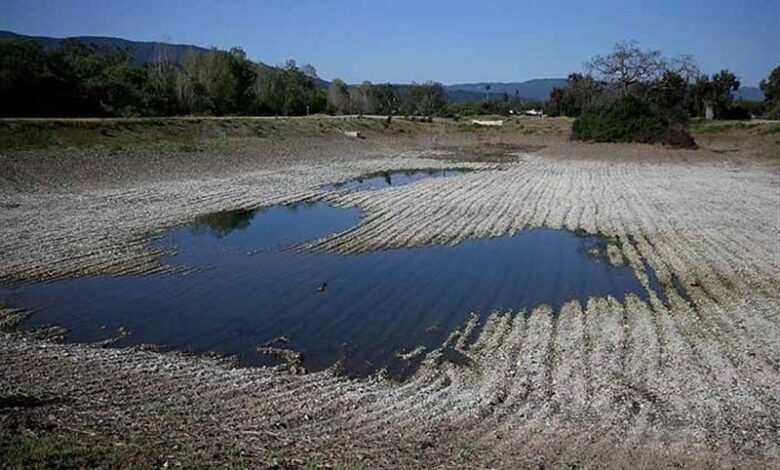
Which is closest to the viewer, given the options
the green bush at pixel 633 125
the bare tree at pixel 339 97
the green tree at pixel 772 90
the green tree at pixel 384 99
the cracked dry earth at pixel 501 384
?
the cracked dry earth at pixel 501 384

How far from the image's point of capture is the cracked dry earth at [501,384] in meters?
7.79

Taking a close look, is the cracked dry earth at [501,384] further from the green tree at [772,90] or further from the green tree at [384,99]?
the green tree at [384,99]

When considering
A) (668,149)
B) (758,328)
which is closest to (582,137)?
(668,149)

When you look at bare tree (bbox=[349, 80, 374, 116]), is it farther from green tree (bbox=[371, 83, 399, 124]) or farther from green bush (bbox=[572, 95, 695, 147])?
green bush (bbox=[572, 95, 695, 147])

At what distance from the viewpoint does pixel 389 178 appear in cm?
3912

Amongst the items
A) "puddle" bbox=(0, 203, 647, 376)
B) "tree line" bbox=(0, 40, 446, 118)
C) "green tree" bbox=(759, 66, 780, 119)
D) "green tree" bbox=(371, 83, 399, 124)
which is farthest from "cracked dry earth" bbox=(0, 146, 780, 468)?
"green tree" bbox=(371, 83, 399, 124)

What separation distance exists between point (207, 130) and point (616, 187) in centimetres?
2842

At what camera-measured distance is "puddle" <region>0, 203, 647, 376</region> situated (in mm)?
12383

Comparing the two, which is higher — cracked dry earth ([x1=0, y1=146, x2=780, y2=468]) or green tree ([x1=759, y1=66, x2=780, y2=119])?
green tree ([x1=759, y1=66, x2=780, y2=119])

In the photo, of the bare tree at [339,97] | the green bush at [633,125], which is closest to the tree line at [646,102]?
the green bush at [633,125]

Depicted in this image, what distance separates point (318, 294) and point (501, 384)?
20.5ft

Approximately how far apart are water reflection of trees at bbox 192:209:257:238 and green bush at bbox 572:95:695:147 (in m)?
38.8

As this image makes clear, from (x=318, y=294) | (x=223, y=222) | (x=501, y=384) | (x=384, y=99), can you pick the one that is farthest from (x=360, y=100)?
(x=501, y=384)

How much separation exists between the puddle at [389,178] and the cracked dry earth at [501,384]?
13.4 meters
